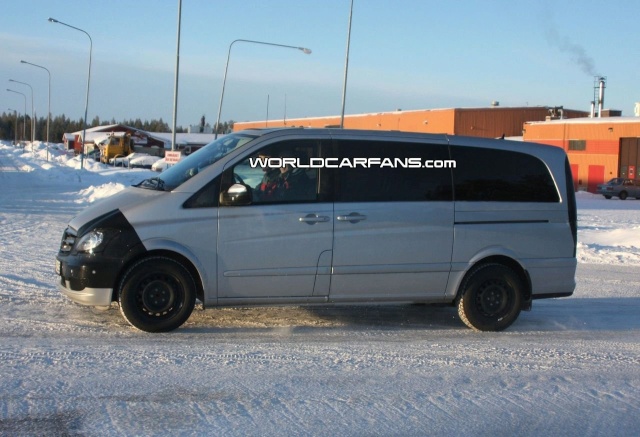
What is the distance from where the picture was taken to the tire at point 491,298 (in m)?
8.47

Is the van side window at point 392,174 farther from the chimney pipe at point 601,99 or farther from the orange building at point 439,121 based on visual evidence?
the chimney pipe at point 601,99

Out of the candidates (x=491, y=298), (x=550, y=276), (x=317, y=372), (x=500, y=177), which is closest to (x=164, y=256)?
(x=317, y=372)

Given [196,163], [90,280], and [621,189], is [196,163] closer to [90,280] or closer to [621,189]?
[90,280]

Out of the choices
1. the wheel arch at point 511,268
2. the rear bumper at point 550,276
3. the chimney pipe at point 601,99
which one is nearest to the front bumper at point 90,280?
the wheel arch at point 511,268

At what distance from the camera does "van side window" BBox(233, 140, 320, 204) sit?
7.77m

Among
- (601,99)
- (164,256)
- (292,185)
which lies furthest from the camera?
(601,99)

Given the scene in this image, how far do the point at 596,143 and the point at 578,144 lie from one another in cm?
147

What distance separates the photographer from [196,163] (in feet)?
26.3

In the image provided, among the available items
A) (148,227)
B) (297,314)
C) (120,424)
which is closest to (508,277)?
(297,314)

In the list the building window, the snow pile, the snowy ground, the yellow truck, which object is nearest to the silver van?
the snowy ground

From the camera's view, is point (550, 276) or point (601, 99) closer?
point (550, 276)

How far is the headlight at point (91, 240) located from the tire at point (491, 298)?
377 centimetres

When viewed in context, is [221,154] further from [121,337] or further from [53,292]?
[53,292]

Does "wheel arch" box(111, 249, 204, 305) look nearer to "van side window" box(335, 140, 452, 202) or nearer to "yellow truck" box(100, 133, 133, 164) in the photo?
"van side window" box(335, 140, 452, 202)
